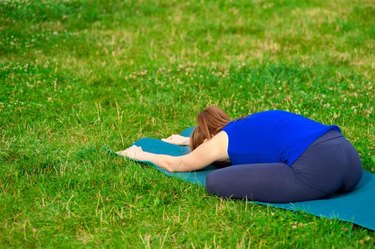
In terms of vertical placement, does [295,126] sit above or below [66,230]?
above

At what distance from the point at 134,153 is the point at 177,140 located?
2.47 feet

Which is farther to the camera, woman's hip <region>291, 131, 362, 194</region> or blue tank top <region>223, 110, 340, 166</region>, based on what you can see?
blue tank top <region>223, 110, 340, 166</region>

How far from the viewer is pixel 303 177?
17.1 ft

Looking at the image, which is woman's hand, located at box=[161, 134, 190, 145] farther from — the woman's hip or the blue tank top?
the woman's hip

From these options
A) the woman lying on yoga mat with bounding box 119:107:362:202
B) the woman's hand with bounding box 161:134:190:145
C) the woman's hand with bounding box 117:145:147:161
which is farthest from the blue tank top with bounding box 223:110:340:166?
the woman's hand with bounding box 161:134:190:145

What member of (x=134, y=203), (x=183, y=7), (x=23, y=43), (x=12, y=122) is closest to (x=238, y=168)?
(x=134, y=203)

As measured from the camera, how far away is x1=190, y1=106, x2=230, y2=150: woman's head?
607cm

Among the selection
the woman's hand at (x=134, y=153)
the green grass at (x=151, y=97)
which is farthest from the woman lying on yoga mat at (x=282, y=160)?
the woman's hand at (x=134, y=153)

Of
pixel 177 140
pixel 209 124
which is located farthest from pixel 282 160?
pixel 177 140

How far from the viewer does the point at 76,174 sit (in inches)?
226

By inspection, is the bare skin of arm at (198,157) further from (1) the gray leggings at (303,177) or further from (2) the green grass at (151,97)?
(1) the gray leggings at (303,177)

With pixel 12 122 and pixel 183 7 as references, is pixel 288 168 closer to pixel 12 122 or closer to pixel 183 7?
pixel 12 122

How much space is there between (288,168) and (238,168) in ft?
1.37

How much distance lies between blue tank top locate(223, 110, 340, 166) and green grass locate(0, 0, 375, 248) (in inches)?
20.3
